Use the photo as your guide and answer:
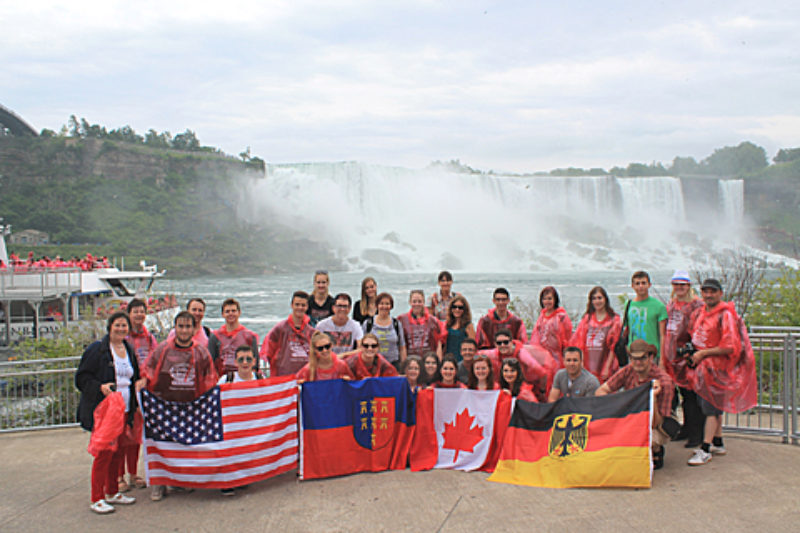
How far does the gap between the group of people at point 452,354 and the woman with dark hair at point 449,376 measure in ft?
0.04

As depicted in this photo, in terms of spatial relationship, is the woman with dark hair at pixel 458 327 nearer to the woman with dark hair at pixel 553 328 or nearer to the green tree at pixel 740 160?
the woman with dark hair at pixel 553 328

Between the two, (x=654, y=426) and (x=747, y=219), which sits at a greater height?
(x=747, y=219)

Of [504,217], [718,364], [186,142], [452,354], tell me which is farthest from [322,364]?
[186,142]

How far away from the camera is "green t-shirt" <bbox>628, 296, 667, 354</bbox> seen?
5891 mm

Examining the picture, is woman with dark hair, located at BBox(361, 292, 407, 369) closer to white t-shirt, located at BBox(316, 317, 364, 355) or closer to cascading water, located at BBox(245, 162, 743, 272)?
white t-shirt, located at BBox(316, 317, 364, 355)

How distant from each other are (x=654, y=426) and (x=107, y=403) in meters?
4.52

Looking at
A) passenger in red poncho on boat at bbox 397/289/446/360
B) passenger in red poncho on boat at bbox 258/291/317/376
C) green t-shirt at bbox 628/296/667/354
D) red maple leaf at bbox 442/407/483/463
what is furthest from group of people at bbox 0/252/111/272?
green t-shirt at bbox 628/296/667/354

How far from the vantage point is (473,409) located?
5.75 metres

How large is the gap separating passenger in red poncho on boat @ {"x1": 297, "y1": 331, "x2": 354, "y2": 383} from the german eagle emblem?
192 centimetres

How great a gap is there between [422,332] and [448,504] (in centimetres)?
217

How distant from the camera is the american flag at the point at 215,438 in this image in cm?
521

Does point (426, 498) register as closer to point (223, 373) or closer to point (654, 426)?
point (654, 426)

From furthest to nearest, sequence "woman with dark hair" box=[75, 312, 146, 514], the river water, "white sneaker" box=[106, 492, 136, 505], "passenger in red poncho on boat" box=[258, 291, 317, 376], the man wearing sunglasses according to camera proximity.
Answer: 1. the river water
2. "passenger in red poncho on boat" box=[258, 291, 317, 376]
3. the man wearing sunglasses
4. "white sneaker" box=[106, 492, 136, 505]
5. "woman with dark hair" box=[75, 312, 146, 514]

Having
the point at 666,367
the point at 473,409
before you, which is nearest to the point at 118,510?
the point at 473,409
